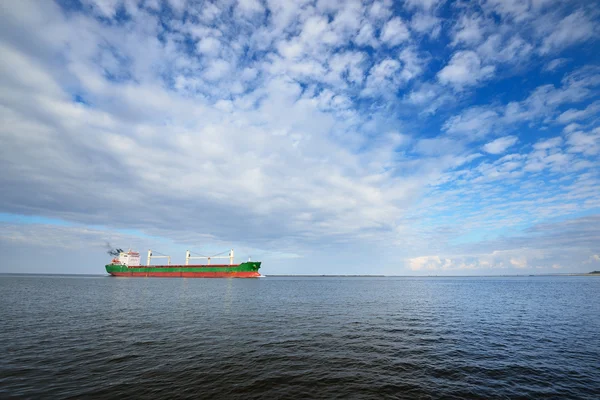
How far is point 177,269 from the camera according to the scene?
157875 mm

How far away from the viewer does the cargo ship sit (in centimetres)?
14812

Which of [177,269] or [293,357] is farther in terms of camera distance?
[177,269]

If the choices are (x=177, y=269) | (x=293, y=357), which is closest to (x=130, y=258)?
(x=177, y=269)

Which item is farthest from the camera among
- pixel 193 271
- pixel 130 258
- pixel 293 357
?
pixel 130 258

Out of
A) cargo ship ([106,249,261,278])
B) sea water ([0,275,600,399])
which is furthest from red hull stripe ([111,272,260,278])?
sea water ([0,275,600,399])

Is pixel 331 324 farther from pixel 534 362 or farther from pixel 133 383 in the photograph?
pixel 133 383

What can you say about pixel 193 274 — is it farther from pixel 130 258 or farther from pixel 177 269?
pixel 130 258

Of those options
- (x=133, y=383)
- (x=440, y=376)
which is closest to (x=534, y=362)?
(x=440, y=376)

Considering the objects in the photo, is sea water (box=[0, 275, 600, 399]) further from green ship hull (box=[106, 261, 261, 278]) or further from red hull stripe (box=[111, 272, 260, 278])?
red hull stripe (box=[111, 272, 260, 278])

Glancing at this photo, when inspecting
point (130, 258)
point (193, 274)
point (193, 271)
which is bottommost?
point (193, 274)

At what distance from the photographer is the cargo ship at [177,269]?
14812 cm

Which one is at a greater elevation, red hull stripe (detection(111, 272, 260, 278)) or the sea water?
red hull stripe (detection(111, 272, 260, 278))

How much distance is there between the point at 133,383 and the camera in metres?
15.5

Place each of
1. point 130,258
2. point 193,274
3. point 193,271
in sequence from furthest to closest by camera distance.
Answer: point 130,258
point 193,274
point 193,271
